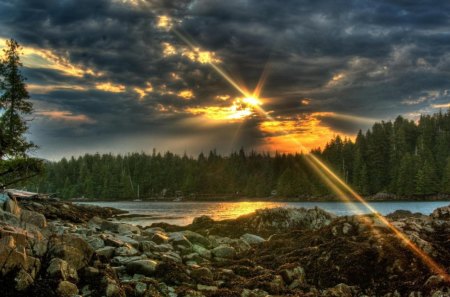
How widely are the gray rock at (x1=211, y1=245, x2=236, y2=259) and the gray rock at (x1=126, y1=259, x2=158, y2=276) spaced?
6.39 m

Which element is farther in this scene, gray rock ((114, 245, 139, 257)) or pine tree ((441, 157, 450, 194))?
pine tree ((441, 157, 450, 194))

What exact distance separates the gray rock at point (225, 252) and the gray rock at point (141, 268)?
639 centimetres

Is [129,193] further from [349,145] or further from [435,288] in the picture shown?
[435,288]

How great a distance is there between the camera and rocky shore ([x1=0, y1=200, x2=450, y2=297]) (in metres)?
13.1

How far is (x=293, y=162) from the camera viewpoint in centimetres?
17900

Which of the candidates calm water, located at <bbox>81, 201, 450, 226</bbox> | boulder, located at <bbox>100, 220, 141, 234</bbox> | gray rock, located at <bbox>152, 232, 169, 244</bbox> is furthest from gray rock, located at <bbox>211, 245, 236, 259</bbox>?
calm water, located at <bbox>81, 201, 450, 226</bbox>

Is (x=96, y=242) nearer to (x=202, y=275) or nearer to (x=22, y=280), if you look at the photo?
(x=202, y=275)

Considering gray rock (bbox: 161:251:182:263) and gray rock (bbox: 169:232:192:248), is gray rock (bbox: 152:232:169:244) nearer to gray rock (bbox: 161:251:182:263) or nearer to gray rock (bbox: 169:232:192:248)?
gray rock (bbox: 169:232:192:248)

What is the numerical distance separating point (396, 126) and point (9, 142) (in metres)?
148

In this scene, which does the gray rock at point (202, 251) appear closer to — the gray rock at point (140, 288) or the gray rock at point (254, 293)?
the gray rock at point (254, 293)

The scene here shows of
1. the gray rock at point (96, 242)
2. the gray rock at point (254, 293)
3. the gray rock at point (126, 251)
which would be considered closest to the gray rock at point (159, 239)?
the gray rock at point (126, 251)

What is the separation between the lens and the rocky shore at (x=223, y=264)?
13.1 m

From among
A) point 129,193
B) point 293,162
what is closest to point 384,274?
point 293,162

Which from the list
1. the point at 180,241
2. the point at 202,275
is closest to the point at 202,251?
the point at 180,241
